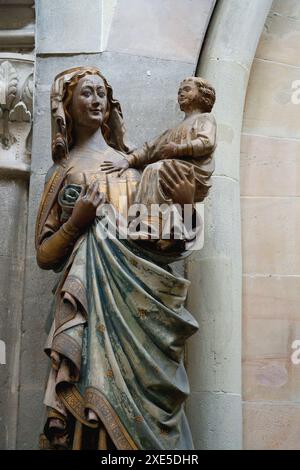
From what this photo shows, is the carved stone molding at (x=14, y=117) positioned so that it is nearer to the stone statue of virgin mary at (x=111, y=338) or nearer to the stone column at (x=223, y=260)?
the stone statue of virgin mary at (x=111, y=338)

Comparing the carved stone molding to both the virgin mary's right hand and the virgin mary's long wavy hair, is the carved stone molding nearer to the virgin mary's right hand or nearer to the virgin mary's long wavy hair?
the virgin mary's long wavy hair

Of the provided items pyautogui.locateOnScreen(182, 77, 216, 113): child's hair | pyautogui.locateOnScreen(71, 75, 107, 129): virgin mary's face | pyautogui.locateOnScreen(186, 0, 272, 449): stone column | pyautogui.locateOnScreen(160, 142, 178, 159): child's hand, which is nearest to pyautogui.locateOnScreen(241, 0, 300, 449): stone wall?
pyautogui.locateOnScreen(186, 0, 272, 449): stone column

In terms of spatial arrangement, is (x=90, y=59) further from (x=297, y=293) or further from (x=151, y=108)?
(x=297, y=293)

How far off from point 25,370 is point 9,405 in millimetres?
145

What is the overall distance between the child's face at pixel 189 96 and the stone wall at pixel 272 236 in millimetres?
569

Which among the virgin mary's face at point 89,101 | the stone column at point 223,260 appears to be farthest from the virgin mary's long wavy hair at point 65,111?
the stone column at point 223,260

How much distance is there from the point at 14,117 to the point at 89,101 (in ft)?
1.79

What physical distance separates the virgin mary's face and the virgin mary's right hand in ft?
1.17

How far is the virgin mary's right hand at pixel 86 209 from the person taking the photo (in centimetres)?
382

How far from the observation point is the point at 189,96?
4152 millimetres

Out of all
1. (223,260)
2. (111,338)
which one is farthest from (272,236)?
(111,338)

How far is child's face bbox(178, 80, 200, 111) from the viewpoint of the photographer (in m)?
4.15

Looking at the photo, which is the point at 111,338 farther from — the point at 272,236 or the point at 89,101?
the point at 272,236

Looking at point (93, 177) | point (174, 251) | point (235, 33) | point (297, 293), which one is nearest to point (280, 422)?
point (297, 293)
